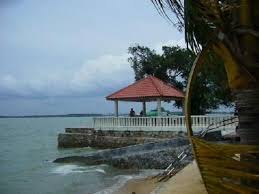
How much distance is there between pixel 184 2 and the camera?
3777 mm

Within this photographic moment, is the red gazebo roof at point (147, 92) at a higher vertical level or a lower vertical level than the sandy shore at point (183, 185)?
higher

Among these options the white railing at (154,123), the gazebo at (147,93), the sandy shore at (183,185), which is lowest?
the sandy shore at (183,185)

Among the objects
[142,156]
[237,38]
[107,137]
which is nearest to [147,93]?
[107,137]

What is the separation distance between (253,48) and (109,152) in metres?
17.2

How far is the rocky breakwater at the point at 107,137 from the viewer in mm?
23188

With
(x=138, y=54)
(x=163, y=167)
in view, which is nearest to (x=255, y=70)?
(x=163, y=167)

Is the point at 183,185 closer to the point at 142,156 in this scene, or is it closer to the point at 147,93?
the point at 142,156

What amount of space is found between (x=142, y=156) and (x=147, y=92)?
22.0 ft

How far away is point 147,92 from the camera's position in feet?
83.7

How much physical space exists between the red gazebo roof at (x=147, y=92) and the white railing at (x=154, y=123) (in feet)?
4.80

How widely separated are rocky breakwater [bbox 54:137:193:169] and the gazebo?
494 centimetres

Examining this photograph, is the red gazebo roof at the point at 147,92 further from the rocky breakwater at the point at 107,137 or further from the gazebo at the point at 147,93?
the rocky breakwater at the point at 107,137

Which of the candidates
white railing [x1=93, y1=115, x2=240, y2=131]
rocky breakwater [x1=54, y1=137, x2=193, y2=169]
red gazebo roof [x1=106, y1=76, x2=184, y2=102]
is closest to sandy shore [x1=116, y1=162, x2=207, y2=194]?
rocky breakwater [x1=54, y1=137, x2=193, y2=169]

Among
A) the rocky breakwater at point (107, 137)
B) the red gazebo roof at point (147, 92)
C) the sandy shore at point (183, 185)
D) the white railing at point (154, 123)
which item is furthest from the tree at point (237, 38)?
the red gazebo roof at point (147, 92)
